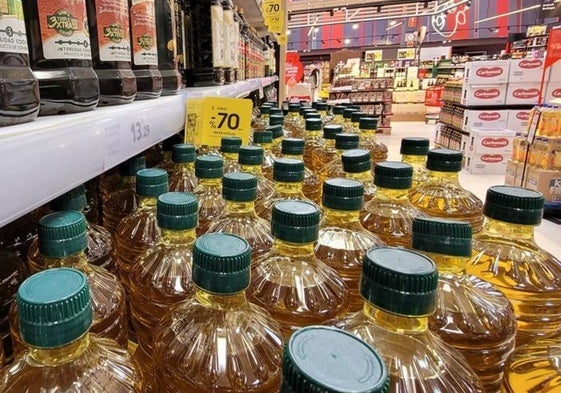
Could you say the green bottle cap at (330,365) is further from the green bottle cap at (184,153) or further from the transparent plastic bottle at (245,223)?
the green bottle cap at (184,153)

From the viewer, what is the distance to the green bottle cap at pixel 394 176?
97cm

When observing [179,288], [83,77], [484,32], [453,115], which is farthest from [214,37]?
[484,32]

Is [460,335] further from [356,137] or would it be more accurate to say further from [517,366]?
[356,137]

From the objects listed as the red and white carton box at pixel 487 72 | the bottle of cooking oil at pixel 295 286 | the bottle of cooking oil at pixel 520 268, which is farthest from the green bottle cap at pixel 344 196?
the red and white carton box at pixel 487 72

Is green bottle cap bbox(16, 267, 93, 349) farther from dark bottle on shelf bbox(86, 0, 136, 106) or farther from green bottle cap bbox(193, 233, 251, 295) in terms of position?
dark bottle on shelf bbox(86, 0, 136, 106)

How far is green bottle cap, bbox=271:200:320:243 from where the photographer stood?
64 cm

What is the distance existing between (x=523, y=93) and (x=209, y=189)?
6.53m

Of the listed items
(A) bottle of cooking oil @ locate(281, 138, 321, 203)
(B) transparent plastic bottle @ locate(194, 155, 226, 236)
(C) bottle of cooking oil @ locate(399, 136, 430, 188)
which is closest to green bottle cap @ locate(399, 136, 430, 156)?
(C) bottle of cooking oil @ locate(399, 136, 430, 188)

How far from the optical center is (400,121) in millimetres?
12641

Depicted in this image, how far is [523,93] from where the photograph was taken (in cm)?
620

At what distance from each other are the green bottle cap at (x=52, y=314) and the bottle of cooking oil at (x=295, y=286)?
31 centimetres

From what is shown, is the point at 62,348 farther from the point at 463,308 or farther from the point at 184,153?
the point at 184,153

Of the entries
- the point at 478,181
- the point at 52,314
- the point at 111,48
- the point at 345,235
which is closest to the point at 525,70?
the point at 478,181

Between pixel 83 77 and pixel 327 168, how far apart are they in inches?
41.5
